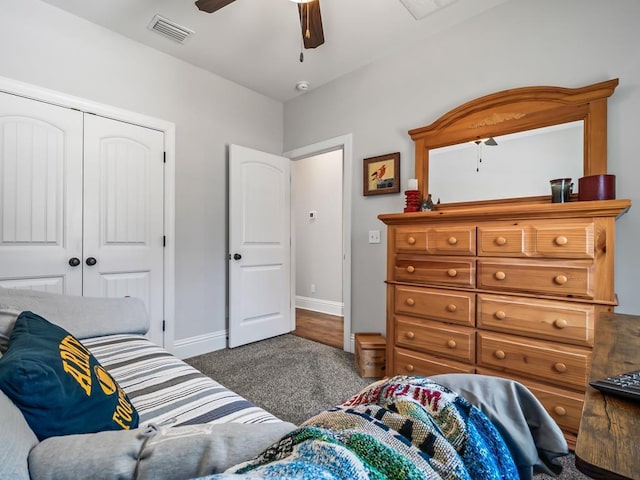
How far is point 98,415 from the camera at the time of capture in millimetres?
694

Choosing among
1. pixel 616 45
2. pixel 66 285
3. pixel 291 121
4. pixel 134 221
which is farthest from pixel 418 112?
pixel 66 285

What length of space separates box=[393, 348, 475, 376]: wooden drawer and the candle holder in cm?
106

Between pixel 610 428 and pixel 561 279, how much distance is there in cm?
131

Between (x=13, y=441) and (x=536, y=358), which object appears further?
(x=536, y=358)

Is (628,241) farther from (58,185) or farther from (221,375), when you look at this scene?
(58,185)

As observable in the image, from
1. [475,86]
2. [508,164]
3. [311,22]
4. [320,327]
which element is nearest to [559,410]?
[508,164]

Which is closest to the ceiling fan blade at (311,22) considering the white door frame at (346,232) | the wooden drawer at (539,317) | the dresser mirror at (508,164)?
the white door frame at (346,232)

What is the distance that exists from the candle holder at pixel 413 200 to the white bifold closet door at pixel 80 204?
2.13 m

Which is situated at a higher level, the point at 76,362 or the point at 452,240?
the point at 452,240

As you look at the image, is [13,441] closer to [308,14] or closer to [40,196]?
[308,14]

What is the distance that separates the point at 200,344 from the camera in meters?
3.03

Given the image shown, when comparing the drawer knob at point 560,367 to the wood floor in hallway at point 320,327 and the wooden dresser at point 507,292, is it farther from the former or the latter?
the wood floor in hallway at point 320,327

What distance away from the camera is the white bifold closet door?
2.12 meters

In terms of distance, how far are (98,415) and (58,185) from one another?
89.1 inches
